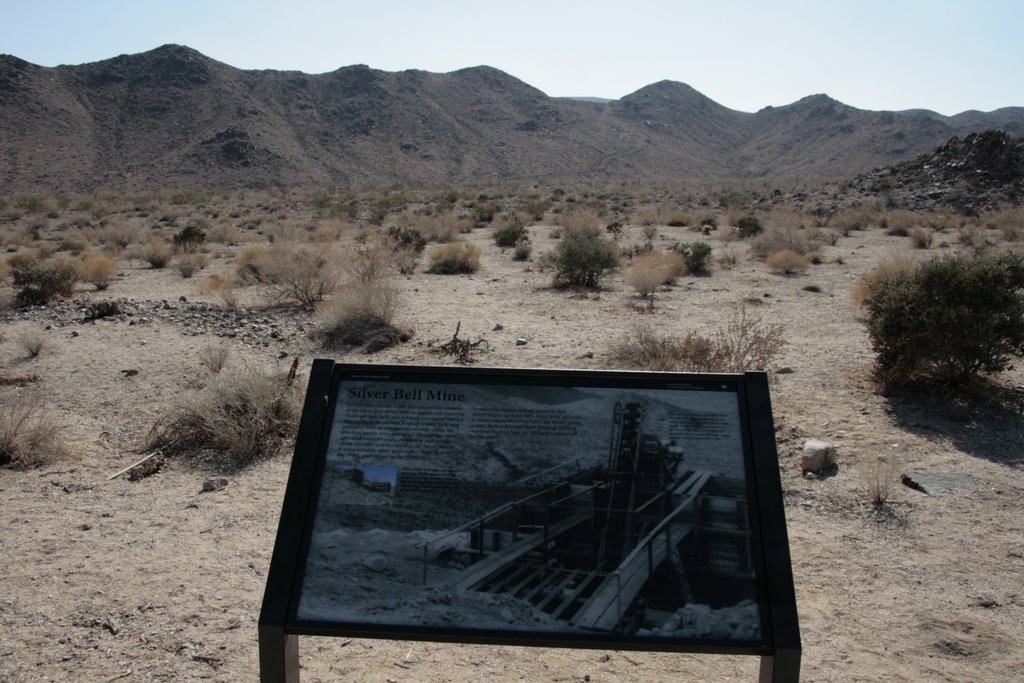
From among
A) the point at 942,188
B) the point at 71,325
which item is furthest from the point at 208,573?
the point at 942,188

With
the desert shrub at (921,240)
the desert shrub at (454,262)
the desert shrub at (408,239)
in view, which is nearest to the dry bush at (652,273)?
the desert shrub at (454,262)

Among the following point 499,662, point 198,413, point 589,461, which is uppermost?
point 589,461

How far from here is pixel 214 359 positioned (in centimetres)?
883

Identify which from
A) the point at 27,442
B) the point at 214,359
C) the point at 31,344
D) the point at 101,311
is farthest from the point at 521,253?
the point at 27,442

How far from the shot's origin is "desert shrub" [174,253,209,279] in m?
16.7

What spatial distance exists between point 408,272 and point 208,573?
1201 cm

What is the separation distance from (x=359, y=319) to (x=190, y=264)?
326 inches

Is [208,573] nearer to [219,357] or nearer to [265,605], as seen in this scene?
[265,605]

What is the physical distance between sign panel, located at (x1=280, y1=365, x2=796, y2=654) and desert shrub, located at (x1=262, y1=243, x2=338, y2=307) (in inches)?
401

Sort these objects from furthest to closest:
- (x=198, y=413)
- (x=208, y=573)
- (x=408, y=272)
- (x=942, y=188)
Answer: (x=942, y=188) < (x=408, y=272) < (x=198, y=413) < (x=208, y=573)

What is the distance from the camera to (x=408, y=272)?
16234 mm

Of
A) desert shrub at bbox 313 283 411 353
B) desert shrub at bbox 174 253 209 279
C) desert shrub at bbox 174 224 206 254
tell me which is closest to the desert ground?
desert shrub at bbox 313 283 411 353

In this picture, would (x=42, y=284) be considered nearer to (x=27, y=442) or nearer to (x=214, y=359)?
(x=214, y=359)

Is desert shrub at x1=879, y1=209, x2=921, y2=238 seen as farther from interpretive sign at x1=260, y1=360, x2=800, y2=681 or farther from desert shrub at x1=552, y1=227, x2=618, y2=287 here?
interpretive sign at x1=260, y1=360, x2=800, y2=681
